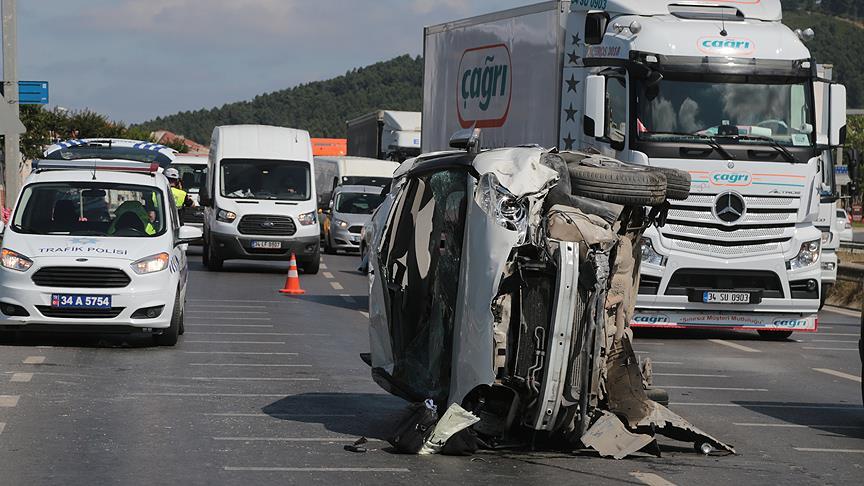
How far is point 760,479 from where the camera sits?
845cm

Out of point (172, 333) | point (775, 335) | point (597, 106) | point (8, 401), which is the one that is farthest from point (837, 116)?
point (8, 401)

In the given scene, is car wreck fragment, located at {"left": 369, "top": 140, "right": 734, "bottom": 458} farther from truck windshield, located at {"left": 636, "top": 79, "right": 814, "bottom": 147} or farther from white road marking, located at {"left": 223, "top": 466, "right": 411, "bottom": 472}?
truck windshield, located at {"left": 636, "top": 79, "right": 814, "bottom": 147}

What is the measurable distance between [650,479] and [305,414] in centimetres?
312

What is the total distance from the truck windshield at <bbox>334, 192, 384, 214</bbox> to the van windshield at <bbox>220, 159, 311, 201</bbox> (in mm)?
8735

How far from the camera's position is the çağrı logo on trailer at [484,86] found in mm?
20484

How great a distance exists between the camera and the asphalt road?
27.5ft

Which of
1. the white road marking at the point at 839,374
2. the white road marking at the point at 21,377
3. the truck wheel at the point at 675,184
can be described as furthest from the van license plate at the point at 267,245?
the truck wheel at the point at 675,184

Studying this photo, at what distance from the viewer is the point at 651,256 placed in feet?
56.9

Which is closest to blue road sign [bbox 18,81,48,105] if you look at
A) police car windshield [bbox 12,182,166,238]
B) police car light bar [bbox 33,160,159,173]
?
police car light bar [bbox 33,160,159,173]

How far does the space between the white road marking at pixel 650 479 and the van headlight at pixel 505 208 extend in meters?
1.51

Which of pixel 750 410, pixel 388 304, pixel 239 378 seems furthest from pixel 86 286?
pixel 750 410

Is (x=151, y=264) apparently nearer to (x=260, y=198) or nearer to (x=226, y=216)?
(x=226, y=216)

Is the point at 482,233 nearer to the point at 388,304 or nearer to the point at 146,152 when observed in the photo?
the point at 388,304

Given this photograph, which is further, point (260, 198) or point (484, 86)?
point (260, 198)
